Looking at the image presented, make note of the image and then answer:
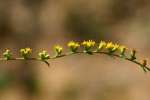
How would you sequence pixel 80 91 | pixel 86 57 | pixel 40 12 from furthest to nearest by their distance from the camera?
pixel 40 12, pixel 86 57, pixel 80 91

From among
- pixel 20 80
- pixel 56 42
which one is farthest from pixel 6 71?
pixel 56 42

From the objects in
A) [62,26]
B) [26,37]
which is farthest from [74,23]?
[26,37]

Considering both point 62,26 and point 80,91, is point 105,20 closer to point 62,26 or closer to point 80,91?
point 62,26

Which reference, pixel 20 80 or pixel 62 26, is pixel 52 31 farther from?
pixel 20 80

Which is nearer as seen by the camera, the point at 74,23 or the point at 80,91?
the point at 80,91

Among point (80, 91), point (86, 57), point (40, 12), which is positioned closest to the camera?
point (80, 91)

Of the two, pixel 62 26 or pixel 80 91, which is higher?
pixel 62 26
